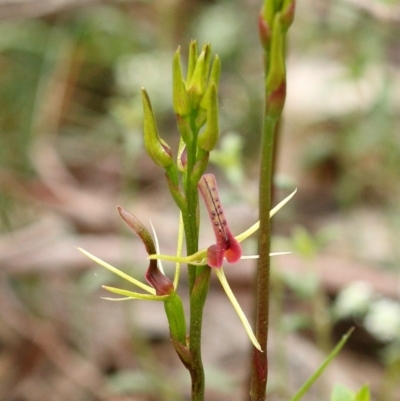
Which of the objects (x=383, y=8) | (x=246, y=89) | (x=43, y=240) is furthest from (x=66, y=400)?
(x=246, y=89)

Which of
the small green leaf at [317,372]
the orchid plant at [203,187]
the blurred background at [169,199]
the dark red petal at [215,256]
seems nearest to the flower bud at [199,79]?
the orchid plant at [203,187]

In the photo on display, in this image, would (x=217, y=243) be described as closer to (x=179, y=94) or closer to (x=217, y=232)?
(x=217, y=232)

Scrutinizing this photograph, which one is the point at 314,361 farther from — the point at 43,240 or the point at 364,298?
the point at 43,240

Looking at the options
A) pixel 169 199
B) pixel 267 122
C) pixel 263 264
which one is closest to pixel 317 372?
pixel 263 264

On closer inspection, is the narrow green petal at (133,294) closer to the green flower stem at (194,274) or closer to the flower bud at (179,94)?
the green flower stem at (194,274)

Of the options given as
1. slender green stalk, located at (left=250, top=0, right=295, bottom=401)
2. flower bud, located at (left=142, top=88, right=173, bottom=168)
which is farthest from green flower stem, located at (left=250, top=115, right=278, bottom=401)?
flower bud, located at (left=142, top=88, right=173, bottom=168)

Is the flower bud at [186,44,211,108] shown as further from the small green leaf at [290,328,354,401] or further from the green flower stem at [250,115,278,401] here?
the small green leaf at [290,328,354,401]
